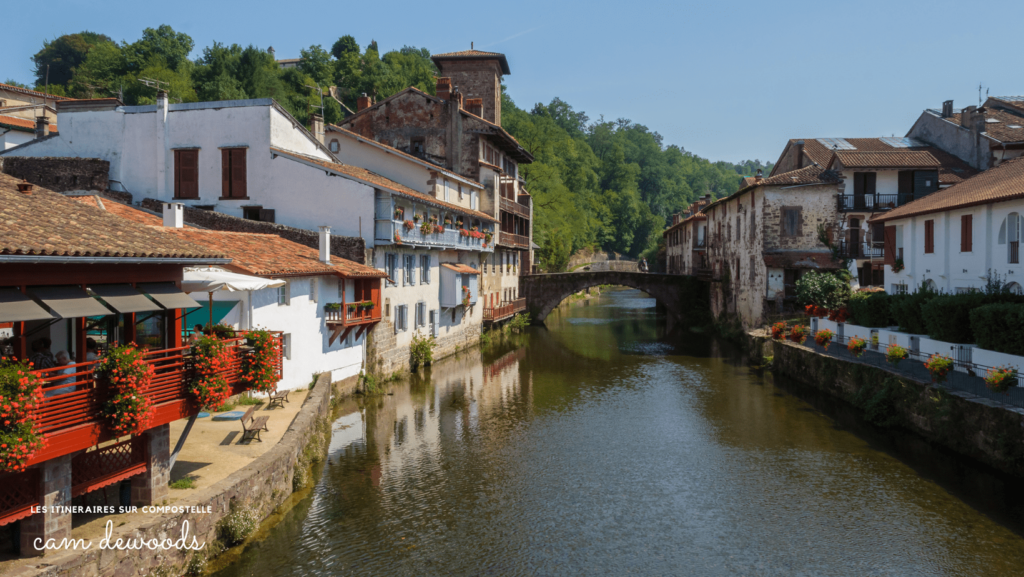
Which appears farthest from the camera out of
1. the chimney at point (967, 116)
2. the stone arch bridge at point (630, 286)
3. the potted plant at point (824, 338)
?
the stone arch bridge at point (630, 286)

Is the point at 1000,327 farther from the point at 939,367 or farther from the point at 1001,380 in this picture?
the point at 1001,380

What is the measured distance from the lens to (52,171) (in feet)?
91.9

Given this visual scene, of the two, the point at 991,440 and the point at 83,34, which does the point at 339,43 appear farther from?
the point at 991,440

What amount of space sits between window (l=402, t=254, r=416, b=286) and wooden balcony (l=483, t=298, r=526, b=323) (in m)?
12.0

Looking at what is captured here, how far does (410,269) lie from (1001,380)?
21.6 meters

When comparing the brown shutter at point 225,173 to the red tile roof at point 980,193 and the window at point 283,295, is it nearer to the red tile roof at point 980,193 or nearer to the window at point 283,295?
the window at point 283,295

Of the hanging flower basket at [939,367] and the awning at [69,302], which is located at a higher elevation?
the awning at [69,302]

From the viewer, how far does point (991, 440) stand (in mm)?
16375

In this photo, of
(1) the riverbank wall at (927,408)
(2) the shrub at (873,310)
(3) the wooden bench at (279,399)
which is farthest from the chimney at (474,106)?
(3) the wooden bench at (279,399)

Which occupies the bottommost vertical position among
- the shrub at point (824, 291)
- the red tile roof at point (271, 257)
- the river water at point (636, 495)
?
the river water at point (636, 495)

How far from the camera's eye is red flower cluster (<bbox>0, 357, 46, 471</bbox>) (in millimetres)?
8195

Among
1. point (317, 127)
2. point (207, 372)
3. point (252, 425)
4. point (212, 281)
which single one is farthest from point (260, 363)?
point (317, 127)

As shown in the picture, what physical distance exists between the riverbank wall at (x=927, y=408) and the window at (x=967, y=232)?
6.06m

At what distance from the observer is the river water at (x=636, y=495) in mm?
12547
